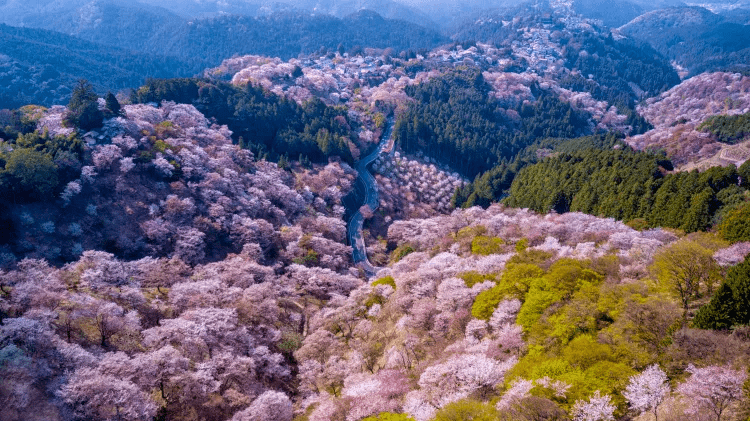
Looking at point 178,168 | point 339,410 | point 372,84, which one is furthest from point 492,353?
point 372,84

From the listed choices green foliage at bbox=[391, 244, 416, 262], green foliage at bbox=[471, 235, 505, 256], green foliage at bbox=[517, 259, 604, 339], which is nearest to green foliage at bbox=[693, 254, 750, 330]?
green foliage at bbox=[517, 259, 604, 339]

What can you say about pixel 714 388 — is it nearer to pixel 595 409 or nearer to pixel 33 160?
pixel 595 409

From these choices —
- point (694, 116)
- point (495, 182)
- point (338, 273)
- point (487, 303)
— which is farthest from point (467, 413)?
point (694, 116)

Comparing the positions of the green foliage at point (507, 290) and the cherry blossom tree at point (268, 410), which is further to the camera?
the green foliage at point (507, 290)

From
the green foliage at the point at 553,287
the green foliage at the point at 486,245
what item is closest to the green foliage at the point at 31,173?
the green foliage at the point at 486,245

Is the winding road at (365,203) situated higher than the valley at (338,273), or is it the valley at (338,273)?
the valley at (338,273)

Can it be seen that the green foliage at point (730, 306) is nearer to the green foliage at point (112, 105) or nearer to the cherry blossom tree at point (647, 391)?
the cherry blossom tree at point (647, 391)

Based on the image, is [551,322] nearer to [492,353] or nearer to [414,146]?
[492,353]

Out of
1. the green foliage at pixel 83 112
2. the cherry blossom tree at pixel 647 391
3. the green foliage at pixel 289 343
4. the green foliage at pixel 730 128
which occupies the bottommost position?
the green foliage at pixel 289 343

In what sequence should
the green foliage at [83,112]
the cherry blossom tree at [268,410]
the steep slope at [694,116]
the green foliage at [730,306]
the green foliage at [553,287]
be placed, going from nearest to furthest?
the green foliage at [730,306]
the cherry blossom tree at [268,410]
the green foliage at [553,287]
the green foliage at [83,112]
the steep slope at [694,116]

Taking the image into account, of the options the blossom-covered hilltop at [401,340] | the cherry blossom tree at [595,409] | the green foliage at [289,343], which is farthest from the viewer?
the green foliage at [289,343]
